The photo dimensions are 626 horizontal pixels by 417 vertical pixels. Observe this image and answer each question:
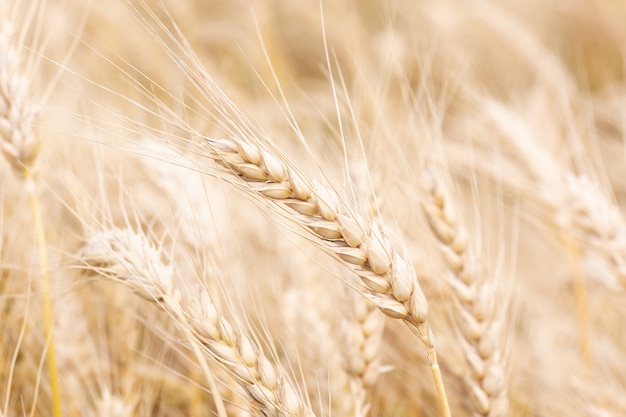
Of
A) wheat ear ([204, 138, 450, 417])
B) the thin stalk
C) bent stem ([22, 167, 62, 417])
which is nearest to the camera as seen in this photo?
wheat ear ([204, 138, 450, 417])

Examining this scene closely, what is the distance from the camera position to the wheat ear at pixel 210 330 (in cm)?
79

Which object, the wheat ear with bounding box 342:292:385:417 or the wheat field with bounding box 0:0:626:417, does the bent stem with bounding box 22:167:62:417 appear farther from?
the wheat ear with bounding box 342:292:385:417

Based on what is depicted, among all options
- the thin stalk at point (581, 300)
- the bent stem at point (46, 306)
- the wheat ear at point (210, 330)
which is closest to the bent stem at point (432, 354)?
the wheat ear at point (210, 330)

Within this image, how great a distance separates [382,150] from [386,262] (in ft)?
1.65

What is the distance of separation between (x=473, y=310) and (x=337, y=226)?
333 mm

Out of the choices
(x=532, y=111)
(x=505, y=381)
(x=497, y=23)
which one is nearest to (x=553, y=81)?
(x=532, y=111)

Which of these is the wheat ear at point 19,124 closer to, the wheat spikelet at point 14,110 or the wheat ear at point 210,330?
the wheat spikelet at point 14,110

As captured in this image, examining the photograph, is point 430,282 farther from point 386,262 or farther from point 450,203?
point 386,262

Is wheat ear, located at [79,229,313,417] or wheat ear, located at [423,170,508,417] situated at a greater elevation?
wheat ear, located at [423,170,508,417]

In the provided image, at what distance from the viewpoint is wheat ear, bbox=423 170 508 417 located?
36.8 inches

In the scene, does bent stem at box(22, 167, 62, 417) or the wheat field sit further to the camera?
bent stem at box(22, 167, 62, 417)

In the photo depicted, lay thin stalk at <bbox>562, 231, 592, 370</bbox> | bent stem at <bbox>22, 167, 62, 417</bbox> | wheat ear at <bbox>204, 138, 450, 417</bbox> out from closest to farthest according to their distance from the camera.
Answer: wheat ear at <bbox>204, 138, 450, 417</bbox>, bent stem at <bbox>22, 167, 62, 417</bbox>, thin stalk at <bbox>562, 231, 592, 370</bbox>

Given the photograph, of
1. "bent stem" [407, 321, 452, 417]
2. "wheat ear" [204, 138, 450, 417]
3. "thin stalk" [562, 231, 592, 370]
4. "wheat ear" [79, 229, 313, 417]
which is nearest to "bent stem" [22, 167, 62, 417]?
"wheat ear" [79, 229, 313, 417]

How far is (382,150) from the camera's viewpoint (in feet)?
3.98
